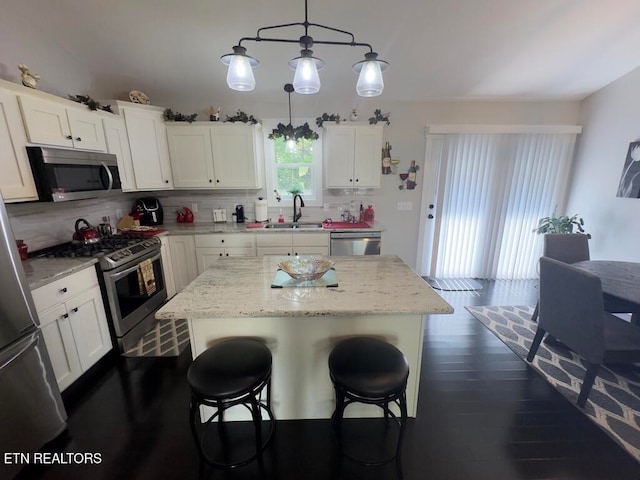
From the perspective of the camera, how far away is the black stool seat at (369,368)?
1269 millimetres

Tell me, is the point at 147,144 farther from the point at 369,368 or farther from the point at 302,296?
the point at 369,368

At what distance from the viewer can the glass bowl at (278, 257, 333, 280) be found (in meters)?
1.67

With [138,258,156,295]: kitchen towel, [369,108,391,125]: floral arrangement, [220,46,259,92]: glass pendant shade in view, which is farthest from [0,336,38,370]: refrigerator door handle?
[369,108,391,125]: floral arrangement

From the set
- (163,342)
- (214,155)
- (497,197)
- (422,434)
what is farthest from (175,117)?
(497,197)

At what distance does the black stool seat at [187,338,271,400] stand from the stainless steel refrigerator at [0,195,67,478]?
0.96m

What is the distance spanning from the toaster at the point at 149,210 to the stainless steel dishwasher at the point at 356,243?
2451 millimetres

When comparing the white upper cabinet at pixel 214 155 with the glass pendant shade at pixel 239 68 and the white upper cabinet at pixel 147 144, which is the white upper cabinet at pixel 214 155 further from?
the glass pendant shade at pixel 239 68

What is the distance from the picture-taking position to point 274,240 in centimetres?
340

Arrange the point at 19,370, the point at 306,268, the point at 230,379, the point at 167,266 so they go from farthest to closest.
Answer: the point at 167,266 → the point at 306,268 → the point at 19,370 → the point at 230,379

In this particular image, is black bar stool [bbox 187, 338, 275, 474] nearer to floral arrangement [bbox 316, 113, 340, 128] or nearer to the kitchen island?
the kitchen island

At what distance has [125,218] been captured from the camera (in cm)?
329

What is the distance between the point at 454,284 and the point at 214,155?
12.7ft

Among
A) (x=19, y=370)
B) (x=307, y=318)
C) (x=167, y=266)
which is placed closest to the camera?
(x=19, y=370)

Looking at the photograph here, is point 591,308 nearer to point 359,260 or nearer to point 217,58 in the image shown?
point 359,260
